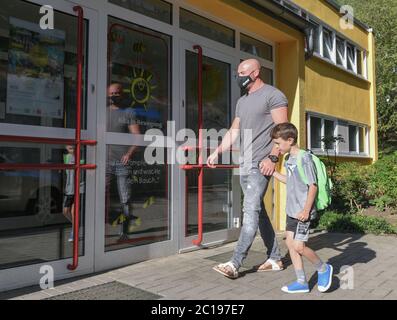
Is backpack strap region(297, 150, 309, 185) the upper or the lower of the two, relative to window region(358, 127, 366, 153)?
lower

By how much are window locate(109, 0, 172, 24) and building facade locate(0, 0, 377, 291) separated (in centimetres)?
2

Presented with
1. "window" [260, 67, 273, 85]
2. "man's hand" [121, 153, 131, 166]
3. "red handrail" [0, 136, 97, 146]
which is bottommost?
"man's hand" [121, 153, 131, 166]

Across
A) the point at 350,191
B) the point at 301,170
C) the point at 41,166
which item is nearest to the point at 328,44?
the point at 350,191

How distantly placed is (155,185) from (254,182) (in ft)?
4.86

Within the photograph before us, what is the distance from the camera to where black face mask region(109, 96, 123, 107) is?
4959mm

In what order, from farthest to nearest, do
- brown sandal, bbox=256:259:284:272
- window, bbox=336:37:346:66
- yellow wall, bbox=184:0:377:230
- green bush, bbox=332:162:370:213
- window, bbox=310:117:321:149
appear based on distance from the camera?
1. window, bbox=336:37:346:66
2. window, bbox=310:117:321:149
3. green bush, bbox=332:162:370:213
4. yellow wall, bbox=184:0:377:230
5. brown sandal, bbox=256:259:284:272

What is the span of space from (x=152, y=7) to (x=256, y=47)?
8.08 feet

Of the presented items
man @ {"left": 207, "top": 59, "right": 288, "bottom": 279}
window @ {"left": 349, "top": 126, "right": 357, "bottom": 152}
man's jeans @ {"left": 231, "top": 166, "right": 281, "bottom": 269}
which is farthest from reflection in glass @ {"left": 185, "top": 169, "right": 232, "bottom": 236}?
window @ {"left": 349, "top": 126, "right": 357, "bottom": 152}

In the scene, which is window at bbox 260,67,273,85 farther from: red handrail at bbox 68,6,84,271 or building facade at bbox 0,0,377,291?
red handrail at bbox 68,6,84,271

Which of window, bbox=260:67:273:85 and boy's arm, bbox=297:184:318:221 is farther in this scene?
window, bbox=260:67:273:85

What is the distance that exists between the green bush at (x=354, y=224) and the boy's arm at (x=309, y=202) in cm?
410

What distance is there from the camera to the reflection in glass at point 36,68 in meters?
4.11

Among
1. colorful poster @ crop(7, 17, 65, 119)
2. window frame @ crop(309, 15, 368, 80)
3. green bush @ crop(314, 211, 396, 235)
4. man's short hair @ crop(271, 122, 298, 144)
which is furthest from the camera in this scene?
window frame @ crop(309, 15, 368, 80)

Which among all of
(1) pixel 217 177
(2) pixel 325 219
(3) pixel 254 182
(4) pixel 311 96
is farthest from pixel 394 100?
(3) pixel 254 182
